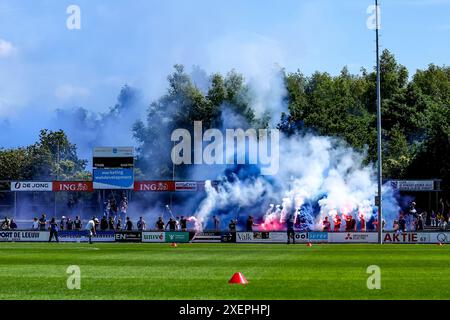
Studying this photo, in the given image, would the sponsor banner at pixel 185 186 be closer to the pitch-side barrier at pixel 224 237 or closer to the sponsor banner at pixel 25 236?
the pitch-side barrier at pixel 224 237

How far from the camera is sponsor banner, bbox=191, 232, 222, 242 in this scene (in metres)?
62.9

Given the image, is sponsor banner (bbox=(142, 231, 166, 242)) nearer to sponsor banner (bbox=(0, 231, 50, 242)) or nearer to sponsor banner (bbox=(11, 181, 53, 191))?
sponsor banner (bbox=(0, 231, 50, 242))

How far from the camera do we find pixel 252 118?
105938 mm

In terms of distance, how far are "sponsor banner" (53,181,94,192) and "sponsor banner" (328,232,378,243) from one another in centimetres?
2382

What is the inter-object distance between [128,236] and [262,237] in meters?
9.67

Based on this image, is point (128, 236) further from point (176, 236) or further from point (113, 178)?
point (113, 178)

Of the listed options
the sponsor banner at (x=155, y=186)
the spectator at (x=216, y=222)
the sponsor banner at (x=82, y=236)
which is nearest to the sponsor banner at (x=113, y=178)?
A: the sponsor banner at (x=155, y=186)

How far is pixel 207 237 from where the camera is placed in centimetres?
6331

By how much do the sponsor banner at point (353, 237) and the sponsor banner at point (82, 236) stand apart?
15782 millimetres

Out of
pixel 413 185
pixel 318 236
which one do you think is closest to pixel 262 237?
pixel 318 236

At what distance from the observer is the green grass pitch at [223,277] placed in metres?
21.2

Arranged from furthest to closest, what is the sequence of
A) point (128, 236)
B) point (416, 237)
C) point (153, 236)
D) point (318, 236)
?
point (128, 236)
point (153, 236)
point (318, 236)
point (416, 237)
